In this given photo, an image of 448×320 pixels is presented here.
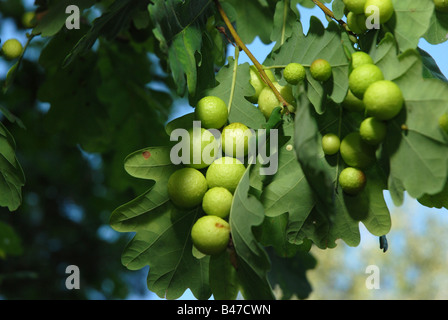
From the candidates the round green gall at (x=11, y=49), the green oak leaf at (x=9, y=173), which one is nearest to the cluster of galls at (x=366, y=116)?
the green oak leaf at (x=9, y=173)

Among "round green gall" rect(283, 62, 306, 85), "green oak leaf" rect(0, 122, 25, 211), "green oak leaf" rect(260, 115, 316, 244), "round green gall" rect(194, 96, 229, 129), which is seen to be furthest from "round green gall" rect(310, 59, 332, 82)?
"green oak leaf" rect(0, 122, 25, 211)

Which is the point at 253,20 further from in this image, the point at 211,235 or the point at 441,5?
the point at 211,235

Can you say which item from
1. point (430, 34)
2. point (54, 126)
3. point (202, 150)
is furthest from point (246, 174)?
point (54, 126)

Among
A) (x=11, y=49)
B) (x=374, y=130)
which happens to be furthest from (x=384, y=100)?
(x=11, y=49)

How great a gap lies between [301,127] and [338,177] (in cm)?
31

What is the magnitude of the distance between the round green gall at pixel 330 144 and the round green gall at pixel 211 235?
0.32 metres

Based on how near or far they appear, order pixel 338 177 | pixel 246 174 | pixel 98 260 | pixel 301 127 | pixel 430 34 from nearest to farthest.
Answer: pixel 301 127 → pixel 246 174 → pixel 338 177 → pixel 430 34 → pixel 98 260

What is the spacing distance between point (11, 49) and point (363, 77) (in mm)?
1249

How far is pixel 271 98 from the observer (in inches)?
56.6

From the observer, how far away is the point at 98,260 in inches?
187

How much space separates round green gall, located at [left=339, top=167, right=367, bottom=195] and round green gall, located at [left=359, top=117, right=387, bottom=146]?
0.13 metres

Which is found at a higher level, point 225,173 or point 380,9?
point 380,9

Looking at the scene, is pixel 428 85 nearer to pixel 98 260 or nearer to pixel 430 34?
pixel 430 34

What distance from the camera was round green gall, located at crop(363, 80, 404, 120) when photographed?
43.6 inches
